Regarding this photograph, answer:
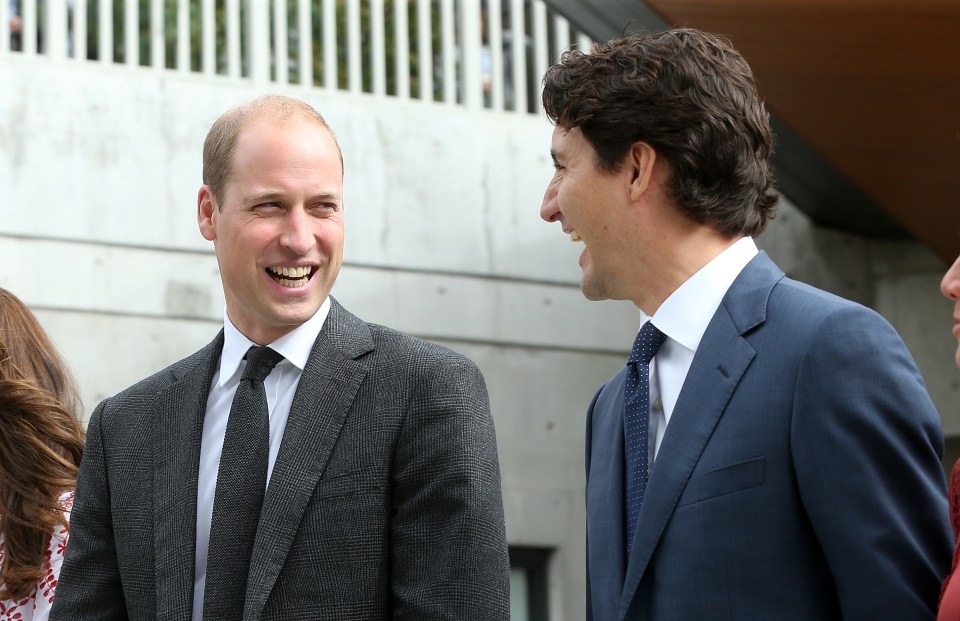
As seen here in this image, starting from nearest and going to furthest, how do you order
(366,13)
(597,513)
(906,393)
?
(906,393) < (597,513) < (366,13)

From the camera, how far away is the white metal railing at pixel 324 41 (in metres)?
8.67

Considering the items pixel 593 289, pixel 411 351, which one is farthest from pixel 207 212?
pixel 593 289

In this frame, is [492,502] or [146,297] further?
[146,297]

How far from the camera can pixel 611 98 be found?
288 centimetres

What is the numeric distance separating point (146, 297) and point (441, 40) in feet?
7.69

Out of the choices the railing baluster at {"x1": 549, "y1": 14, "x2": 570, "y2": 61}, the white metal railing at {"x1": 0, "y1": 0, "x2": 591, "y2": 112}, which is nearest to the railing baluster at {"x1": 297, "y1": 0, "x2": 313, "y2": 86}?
the white metal railing at {"x1": 0, "y1": 0, "x2": 591, "y2": 112}

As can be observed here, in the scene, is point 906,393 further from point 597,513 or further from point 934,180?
point 934,180

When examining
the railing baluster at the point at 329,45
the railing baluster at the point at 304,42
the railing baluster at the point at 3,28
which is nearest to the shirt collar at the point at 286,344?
the railing baluster at the point at 3,28

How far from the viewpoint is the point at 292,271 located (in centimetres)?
327

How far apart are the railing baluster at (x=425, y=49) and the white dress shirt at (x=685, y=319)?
678cm

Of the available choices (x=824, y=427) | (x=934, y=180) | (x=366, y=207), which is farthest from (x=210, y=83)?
(x=824, y=427)

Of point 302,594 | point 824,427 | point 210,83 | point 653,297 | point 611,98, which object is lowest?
point 302,594

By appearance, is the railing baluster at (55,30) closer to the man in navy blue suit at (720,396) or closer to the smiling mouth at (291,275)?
the smiling mouth at (291,275)

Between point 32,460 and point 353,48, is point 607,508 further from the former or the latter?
point 353,48
